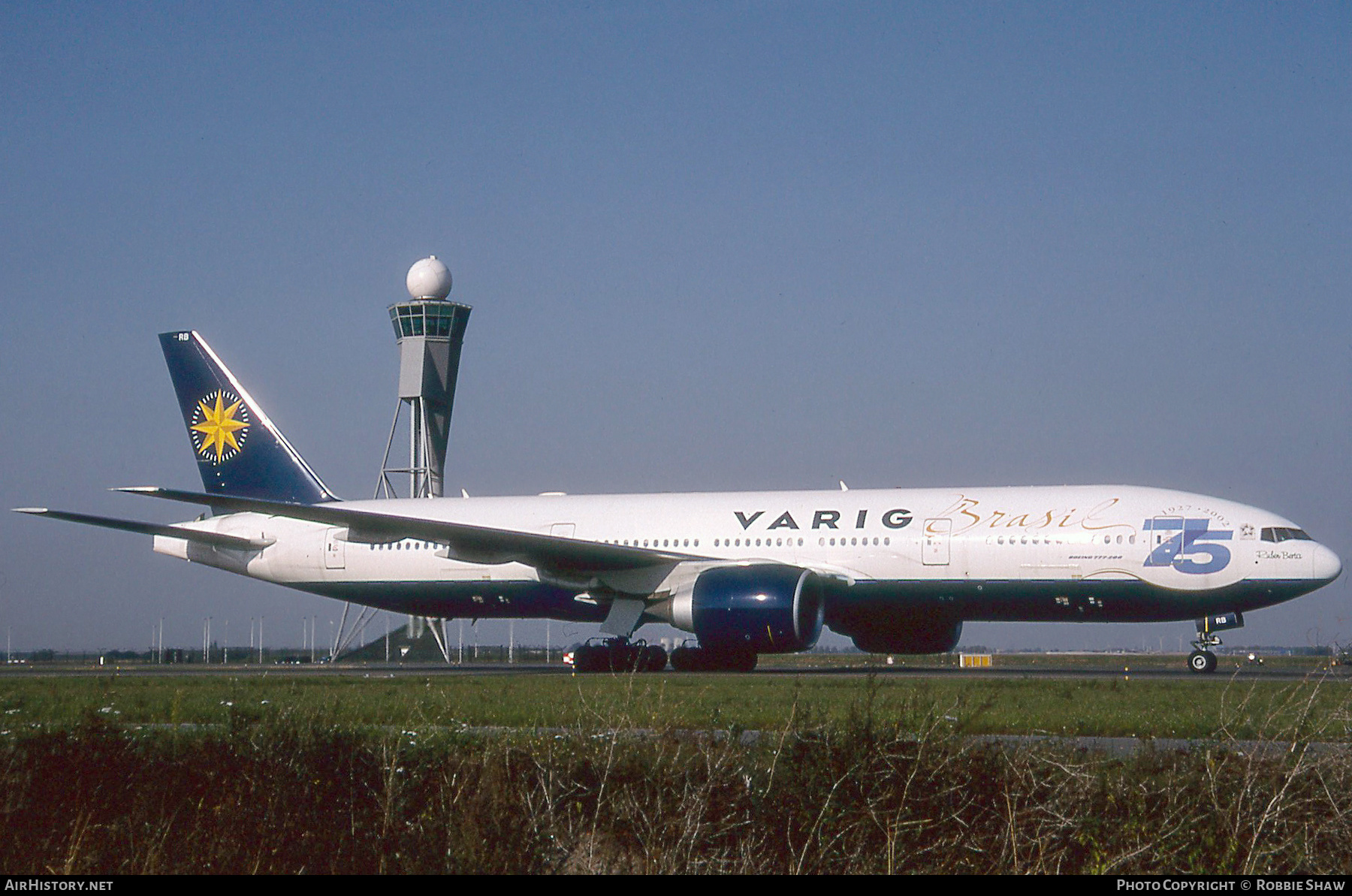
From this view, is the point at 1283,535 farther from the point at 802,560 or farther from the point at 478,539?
the point at 478,539

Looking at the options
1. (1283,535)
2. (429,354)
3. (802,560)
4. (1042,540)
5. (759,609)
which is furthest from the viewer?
(429,354)

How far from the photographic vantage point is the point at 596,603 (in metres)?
27.7

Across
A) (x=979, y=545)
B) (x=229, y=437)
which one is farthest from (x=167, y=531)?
(x=979, y=545)

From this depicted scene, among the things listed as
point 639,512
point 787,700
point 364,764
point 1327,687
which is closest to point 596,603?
point 639,512

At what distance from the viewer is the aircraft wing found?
Result: 25.0m

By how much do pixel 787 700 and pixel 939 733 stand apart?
6.46 meters

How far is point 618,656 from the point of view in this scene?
26.4m

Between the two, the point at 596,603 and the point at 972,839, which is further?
the point at 596,603

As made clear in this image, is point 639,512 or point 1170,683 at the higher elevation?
point 639,512

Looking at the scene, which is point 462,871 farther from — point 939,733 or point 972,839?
point 939,733

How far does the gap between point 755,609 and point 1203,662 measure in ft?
29.4

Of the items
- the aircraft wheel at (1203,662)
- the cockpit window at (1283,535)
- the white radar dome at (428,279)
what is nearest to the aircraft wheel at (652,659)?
the aircraft wheel at (1203,662)

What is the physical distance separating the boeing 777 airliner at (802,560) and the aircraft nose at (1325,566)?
0.03 m

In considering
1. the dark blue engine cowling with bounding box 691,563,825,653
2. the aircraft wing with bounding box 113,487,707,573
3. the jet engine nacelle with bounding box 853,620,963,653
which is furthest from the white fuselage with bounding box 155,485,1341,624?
the dark blue engine cowling with bounding box 691,563,825,653
